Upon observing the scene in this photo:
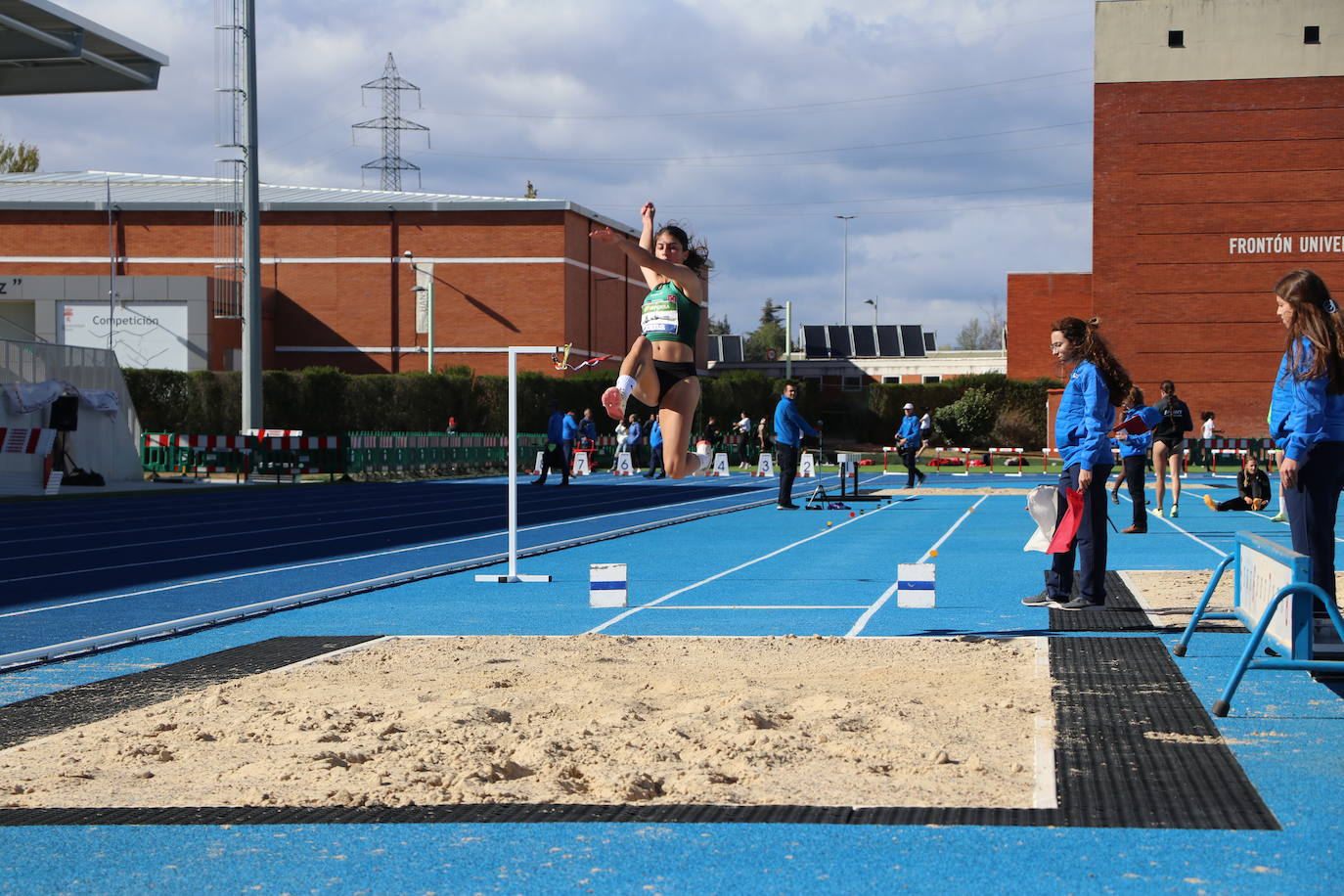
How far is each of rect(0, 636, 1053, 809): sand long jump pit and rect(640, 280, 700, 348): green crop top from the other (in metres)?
1.90

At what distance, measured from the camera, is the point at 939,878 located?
4.37 metres

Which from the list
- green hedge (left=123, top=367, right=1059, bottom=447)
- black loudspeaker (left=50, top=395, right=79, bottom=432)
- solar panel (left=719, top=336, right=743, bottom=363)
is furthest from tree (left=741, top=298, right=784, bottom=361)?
black loudspeaker (left=50, top=395, right=79, bottom=432)

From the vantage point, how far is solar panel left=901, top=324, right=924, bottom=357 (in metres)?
90.7

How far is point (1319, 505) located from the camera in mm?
7512

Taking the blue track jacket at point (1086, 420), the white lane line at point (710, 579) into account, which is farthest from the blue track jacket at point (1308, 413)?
Answer: the white lane line at point (710, 579)

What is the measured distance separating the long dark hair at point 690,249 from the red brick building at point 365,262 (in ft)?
→ 163

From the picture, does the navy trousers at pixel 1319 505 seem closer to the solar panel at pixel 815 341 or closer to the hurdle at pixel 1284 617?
the hurdle at pixel 1284 617

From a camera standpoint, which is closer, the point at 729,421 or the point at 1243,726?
the point at 1243,726

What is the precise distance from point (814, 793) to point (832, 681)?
2.23m

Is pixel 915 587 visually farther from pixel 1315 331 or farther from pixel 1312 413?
pixel 1315 331

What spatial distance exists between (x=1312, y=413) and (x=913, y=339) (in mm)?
85283

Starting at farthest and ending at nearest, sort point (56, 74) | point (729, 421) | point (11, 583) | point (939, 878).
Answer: point (729, 421) → point (56, 74) → point (11, 583) → point (939, 878)

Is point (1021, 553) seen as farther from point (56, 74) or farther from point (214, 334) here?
point (214, 334)

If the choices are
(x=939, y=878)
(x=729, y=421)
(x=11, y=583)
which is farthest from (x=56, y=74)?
(x=729, y=421)
